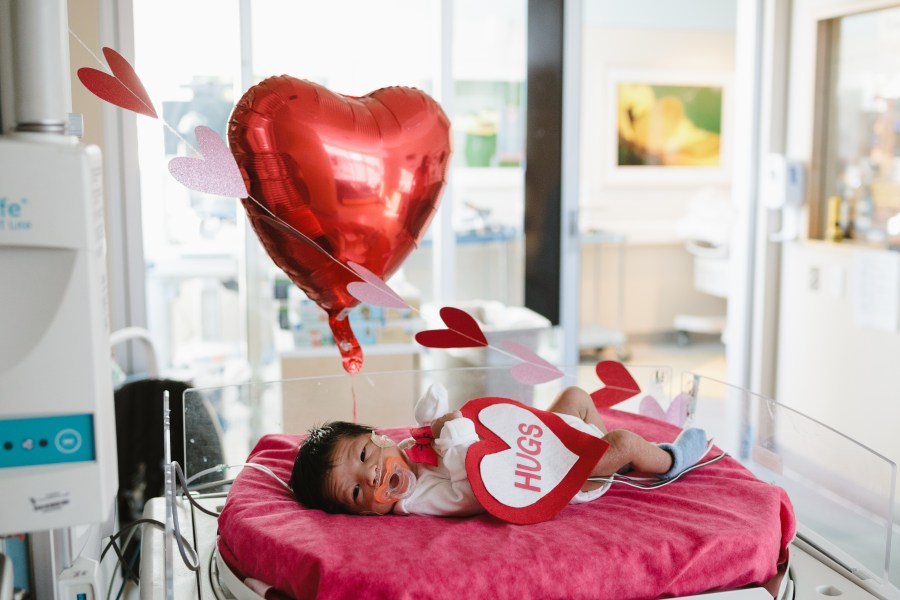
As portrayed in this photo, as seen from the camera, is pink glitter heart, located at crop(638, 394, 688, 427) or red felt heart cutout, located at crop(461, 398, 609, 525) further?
pink glitter heart, located at crop(638, 394, 688, 427)

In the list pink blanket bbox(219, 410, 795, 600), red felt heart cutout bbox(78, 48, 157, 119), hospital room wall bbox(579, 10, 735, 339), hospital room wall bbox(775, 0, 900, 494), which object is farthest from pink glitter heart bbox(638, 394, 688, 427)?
hospital room wall bbox(579, 10, 735, 339)

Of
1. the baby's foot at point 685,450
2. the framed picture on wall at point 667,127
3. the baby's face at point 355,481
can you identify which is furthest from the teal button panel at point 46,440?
the framed picture on wall at point 667,127

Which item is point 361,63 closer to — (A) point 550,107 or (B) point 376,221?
(A) point 550,107

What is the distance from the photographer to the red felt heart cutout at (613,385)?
1.44 metres

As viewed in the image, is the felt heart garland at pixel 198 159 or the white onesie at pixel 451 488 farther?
the white onesie at pixel 451 488

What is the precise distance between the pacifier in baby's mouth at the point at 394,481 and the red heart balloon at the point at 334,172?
0.25 meters

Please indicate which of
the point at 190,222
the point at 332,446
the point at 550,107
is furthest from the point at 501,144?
the point at 332,446

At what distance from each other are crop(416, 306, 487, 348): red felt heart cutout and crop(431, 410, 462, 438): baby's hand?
0.11 m

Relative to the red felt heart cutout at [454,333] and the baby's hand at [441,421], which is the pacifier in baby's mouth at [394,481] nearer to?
the baby's hand at [441,421]

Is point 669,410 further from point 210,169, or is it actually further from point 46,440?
point 46,440

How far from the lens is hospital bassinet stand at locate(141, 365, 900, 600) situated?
1.09 meters

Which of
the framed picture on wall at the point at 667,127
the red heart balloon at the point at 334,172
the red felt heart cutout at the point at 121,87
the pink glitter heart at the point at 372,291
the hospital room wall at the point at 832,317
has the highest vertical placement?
the framed picture on wall at the point at 667,127

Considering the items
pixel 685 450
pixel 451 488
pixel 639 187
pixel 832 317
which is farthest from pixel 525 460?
pixel 639 187

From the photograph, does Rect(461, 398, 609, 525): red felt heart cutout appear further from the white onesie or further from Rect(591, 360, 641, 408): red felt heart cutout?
Rect(591, 360, 641, 408): red felt heart cutout
